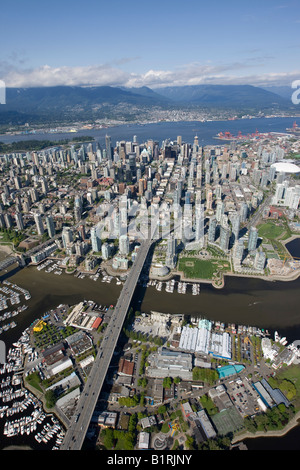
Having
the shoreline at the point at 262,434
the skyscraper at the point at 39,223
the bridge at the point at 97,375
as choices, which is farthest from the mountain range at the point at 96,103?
the shoreline at the point at 262,434

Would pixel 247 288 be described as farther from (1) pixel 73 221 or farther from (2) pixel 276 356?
(1) pixel 73 221

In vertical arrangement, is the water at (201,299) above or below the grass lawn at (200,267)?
below

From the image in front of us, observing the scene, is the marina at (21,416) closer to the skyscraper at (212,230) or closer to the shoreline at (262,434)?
the shoreline at (262,434)

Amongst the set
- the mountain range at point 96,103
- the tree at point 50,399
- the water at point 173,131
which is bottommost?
the tree at point 50,399

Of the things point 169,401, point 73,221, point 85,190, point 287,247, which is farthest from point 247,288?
point 85,190

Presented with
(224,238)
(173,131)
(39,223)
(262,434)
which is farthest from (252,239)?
(173,131)

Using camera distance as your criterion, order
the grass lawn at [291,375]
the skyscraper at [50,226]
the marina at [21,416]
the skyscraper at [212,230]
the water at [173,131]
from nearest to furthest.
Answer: the marina at [21,416]
the grass lawn at [291,375]
the skyscraper at [212,230]
the skyscraper at [50,226]
the water at [173,131]

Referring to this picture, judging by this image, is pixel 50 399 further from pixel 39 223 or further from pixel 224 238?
pixel 39 223
